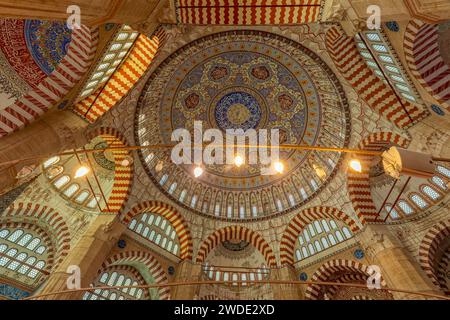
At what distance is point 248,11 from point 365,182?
378 inches

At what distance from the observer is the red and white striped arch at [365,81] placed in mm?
9461

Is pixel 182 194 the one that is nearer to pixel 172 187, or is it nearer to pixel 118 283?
pixel 172 187

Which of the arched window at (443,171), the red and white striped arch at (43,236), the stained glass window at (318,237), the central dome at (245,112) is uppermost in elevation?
the central dome at (245,112)

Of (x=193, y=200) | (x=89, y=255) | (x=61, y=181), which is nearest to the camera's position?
(x=89, y=255)

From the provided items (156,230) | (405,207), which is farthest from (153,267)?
(405,207)

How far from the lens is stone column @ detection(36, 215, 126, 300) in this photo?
29.7 ft

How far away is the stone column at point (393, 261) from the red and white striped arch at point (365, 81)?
462 cm

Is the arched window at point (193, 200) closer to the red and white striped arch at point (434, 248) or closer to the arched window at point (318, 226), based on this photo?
the arched window at point (318, 226)

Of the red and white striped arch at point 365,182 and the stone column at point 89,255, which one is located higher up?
the red and white striped arch at point 365,182

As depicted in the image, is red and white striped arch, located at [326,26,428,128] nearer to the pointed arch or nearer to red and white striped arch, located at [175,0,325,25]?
red and white striped arch, located at [175,0,325,25]

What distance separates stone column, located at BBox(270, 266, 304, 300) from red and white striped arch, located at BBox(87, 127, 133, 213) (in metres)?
8.29

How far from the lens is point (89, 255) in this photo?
399 inches

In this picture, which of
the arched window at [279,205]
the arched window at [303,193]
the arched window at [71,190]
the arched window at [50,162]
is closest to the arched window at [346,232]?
the arched window at [303,193]

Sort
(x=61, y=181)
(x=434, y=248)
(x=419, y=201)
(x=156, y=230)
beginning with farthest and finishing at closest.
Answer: (x=156, y=230)
(x=61, y=181)
(x=419, y=201)
(x=434, y=248)
